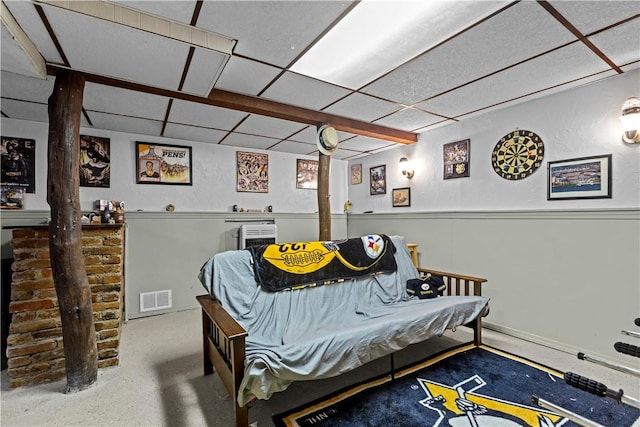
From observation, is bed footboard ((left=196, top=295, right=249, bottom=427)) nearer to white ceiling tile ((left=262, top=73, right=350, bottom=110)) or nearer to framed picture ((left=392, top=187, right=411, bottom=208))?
white ceiling tile ((left=262, top=73, right=350, bottom=110))

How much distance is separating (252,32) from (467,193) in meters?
2.89

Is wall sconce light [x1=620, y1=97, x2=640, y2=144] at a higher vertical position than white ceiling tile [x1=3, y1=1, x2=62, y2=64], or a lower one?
lower

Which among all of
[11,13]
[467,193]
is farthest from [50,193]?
[467,193]

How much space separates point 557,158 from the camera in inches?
111

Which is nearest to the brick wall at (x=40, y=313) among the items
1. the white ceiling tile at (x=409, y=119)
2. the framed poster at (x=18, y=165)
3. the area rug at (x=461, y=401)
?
the framed poster at (x=18, y=165)

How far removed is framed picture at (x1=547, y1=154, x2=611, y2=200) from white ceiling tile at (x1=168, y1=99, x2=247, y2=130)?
310 centimetres

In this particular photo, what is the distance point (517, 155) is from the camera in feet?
10.2

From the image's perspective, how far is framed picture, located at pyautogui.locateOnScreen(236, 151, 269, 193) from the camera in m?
4.57

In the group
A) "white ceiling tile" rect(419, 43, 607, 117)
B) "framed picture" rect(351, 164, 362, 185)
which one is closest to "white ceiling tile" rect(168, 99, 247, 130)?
"white ceiling tile" rect(419, 43, 607, 117)

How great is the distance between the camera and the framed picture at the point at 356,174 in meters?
5.30

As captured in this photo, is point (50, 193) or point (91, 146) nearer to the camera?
point (50, 193)

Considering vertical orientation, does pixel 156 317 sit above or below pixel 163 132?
below

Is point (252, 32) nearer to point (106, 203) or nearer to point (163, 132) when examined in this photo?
point (163, 132)

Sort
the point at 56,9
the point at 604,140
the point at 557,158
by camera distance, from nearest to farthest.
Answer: the point at 56,9 < the point at 604,140 < the point at 557,158
